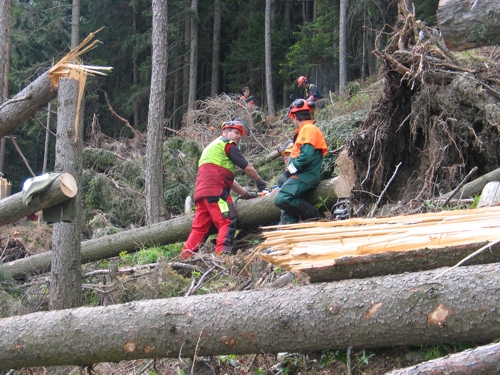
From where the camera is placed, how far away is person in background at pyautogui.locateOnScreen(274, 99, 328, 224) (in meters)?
7.08

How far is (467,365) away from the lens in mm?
2566

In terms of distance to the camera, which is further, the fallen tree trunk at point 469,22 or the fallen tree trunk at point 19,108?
the fallen tree trunk at point 19,108

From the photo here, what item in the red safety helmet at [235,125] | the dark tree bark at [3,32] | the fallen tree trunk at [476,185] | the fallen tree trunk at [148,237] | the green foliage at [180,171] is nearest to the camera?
the fallen tree trunk at [476,185]

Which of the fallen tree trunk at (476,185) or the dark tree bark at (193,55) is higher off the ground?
the dark tree bark at (193,55)

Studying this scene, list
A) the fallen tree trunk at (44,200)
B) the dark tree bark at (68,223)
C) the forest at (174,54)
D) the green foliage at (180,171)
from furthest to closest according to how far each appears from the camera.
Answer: the forest at (174,54) → the green foliage at (180,171) → the dark tree bark at (68,223) → the fallen tree trunk at (44,200)

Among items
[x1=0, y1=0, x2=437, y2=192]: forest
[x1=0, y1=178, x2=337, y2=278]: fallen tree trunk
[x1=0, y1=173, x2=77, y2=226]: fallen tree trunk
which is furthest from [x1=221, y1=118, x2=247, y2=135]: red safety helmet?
[x1=0, y1=0, x2=437, y2=192]: forest

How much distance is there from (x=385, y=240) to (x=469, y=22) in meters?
1.44

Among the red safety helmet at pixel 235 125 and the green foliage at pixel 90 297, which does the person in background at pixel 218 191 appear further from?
the green foliage at pixel 90 297

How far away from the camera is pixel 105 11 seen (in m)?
28.2

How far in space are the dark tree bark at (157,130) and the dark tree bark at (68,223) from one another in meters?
4.58

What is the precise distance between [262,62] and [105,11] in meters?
8.33

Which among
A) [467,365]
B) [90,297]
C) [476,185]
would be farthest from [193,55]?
[467,365]

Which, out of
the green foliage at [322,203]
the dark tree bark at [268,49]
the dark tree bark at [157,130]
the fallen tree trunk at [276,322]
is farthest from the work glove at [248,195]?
the dark tree bark at [268,49]

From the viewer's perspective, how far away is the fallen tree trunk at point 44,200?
4.16 meters
